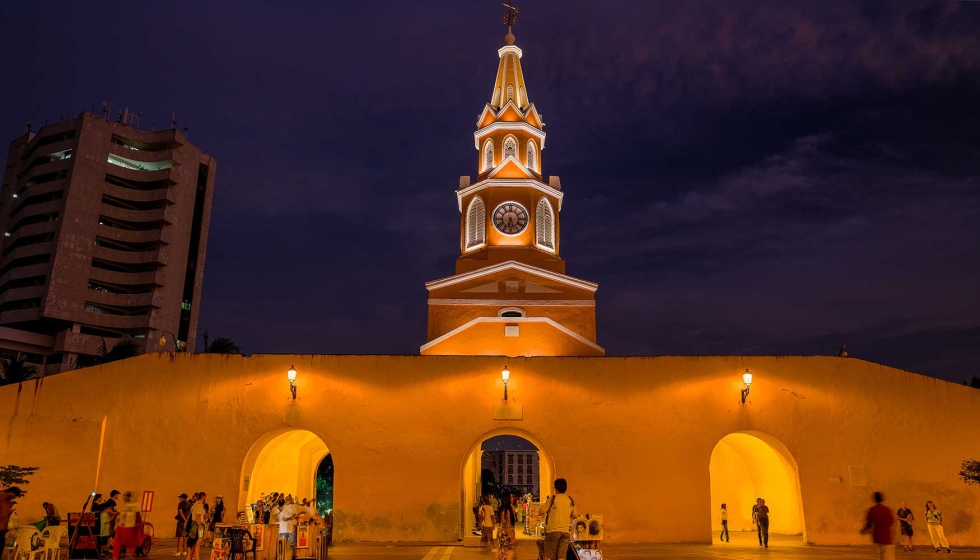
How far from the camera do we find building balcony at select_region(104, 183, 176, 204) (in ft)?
234

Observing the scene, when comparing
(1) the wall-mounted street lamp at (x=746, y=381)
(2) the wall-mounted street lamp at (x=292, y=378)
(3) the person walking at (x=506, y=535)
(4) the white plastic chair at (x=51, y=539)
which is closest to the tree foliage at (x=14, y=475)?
(4) the white plastic chair at (x=51, y=539)

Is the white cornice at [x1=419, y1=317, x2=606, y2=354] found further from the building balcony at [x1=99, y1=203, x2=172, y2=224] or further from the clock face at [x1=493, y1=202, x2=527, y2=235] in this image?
the building balcony at [x1=99, y1=203, x2=172, y2=224]

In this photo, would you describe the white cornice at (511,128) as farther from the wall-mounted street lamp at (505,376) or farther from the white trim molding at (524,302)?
the wall-mounted street lamp at (505,376)

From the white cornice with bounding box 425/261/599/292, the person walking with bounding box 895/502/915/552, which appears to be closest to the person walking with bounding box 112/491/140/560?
the white cornice with bounding box 425/261/599/292

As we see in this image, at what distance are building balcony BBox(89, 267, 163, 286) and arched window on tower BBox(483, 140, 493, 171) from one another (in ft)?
157

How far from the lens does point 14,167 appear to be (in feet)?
255

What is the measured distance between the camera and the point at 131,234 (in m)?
71.0

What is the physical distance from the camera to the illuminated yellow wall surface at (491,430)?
62.4 feet

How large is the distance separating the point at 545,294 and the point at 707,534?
13.7 metres

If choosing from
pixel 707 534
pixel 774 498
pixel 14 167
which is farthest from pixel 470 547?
pixel 14 167

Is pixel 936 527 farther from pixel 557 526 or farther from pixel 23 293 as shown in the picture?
pixel 23 293

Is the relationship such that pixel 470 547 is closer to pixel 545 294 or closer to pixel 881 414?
pixel 881 414

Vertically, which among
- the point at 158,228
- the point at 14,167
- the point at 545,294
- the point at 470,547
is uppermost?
the point at 14,167

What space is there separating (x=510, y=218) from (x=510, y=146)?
14.5 ft
